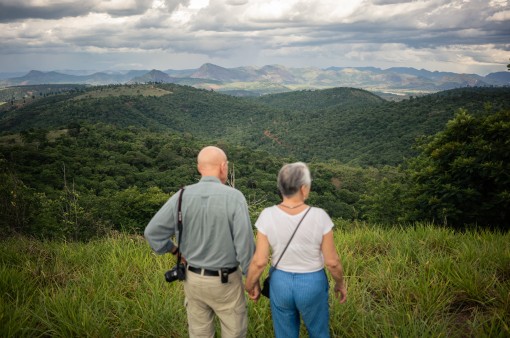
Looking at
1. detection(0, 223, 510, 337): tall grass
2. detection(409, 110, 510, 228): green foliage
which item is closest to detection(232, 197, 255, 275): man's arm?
detection(0, 223, 510, 337): tall grass

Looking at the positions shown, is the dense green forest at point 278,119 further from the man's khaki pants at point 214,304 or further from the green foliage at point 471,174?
the man's khaki pants at point 214,304

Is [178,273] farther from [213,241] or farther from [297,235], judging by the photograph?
[297,235]

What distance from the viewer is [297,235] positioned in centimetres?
219

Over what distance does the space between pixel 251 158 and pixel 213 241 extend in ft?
200

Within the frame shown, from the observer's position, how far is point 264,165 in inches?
2356

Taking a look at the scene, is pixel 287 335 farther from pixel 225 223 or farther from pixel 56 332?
pixel 56 332

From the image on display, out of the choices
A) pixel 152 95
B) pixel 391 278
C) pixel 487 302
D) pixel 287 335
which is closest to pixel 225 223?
pixel 287 335

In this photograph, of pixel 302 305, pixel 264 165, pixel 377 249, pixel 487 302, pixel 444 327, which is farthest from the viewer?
pixel 264 165

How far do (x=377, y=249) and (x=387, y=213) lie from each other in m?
19.6

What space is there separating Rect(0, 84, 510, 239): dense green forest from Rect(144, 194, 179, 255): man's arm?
1.39 metres

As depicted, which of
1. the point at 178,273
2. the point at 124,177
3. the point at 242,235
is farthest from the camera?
the point at 124,177

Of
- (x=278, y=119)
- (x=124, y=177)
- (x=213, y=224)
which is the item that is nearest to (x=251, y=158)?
(x=124, y=177)

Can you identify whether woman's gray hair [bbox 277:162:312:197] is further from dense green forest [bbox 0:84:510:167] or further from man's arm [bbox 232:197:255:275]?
dense green forest [bbox 0:84:510:167]

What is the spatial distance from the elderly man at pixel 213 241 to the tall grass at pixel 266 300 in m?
0.60
